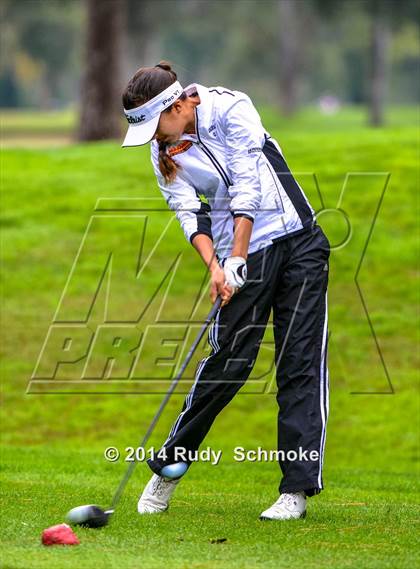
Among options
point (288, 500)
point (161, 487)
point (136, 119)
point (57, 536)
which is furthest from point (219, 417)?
point (57, 536)

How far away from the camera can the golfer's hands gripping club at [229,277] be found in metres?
6.02

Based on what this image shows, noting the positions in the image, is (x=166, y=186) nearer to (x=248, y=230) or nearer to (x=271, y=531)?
(x=248, y=230)

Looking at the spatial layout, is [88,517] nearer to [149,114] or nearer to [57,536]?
[57,536]

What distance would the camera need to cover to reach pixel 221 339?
6223mm

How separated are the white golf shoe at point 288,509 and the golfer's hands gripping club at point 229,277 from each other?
1068 mm

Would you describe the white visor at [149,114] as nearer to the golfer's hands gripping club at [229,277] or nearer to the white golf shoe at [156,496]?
the golfer's hands gripping club at [229,277]

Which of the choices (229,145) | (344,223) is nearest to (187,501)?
(229,145)

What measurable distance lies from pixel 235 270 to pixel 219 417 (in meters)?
5.58

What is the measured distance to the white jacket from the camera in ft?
19.9

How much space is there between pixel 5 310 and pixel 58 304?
600 millimetres

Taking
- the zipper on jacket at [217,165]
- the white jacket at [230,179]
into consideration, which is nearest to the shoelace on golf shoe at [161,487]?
the white jacket at [230,179]

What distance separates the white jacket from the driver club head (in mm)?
1462

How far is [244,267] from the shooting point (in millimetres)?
6062

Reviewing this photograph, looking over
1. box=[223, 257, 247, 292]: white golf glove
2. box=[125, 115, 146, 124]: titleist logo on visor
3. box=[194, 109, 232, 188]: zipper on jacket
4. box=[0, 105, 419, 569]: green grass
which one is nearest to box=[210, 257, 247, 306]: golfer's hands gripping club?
box=[223, 257, 247, 292]: white golf glove
